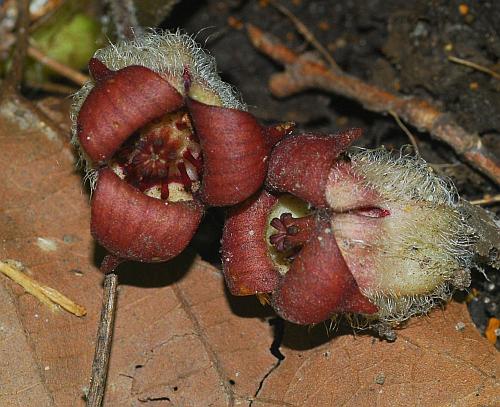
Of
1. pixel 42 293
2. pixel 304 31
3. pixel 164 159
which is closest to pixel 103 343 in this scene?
pixel 42 293

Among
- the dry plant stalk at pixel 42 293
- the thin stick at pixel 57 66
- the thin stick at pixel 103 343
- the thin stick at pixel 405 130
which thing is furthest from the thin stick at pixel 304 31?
the dry plant stalk at pixel 42 293

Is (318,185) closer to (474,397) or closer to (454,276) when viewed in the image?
(454,276)

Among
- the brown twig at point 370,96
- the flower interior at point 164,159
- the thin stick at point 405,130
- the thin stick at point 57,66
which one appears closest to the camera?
the flower interior at point 164,159

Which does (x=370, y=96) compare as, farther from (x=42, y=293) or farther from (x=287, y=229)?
(x=42, y=293)

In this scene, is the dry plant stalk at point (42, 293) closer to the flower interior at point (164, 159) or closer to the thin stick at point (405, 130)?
the flower interior at point (164, 159)

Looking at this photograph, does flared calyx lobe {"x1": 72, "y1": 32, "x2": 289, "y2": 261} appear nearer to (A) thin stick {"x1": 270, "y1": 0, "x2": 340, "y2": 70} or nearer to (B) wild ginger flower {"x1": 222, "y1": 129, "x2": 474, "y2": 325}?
(B) wild ginger flower {"x1": 222, "y1": 129, "x2": 474, "y2": 325}
